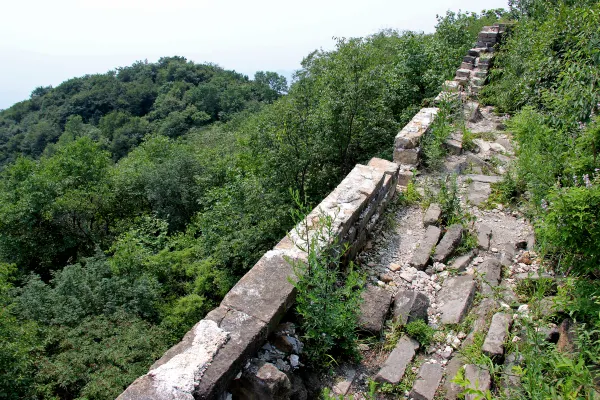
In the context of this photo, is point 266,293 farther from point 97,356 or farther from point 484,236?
point 97,356

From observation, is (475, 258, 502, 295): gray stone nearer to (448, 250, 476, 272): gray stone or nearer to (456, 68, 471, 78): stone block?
(448, 250, 476, 272): gray stone

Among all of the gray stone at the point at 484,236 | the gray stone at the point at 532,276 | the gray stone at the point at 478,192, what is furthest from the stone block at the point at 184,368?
the gray stone at the point at 478,192

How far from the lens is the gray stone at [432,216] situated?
4.23 m

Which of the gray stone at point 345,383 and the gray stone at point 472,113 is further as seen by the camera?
the gray stone at point 472,113

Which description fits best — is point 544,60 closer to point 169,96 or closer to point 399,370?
point 399,370

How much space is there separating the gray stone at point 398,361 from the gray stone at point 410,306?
16cm

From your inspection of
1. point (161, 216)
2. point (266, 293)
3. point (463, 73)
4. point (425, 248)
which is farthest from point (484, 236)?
point (161, 216)

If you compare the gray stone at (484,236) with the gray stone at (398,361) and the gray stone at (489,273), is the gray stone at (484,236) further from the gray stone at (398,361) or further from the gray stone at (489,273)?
the gray stone at (398,361)

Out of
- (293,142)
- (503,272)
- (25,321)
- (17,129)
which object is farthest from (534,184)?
(17,129)

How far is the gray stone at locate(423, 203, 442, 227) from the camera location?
423 cm

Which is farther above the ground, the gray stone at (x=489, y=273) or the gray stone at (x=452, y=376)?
the gray stone at (x=489, y=273)

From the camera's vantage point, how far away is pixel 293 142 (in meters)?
7.86

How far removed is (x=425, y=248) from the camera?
387 centimetres

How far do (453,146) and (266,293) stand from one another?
4125 mm
